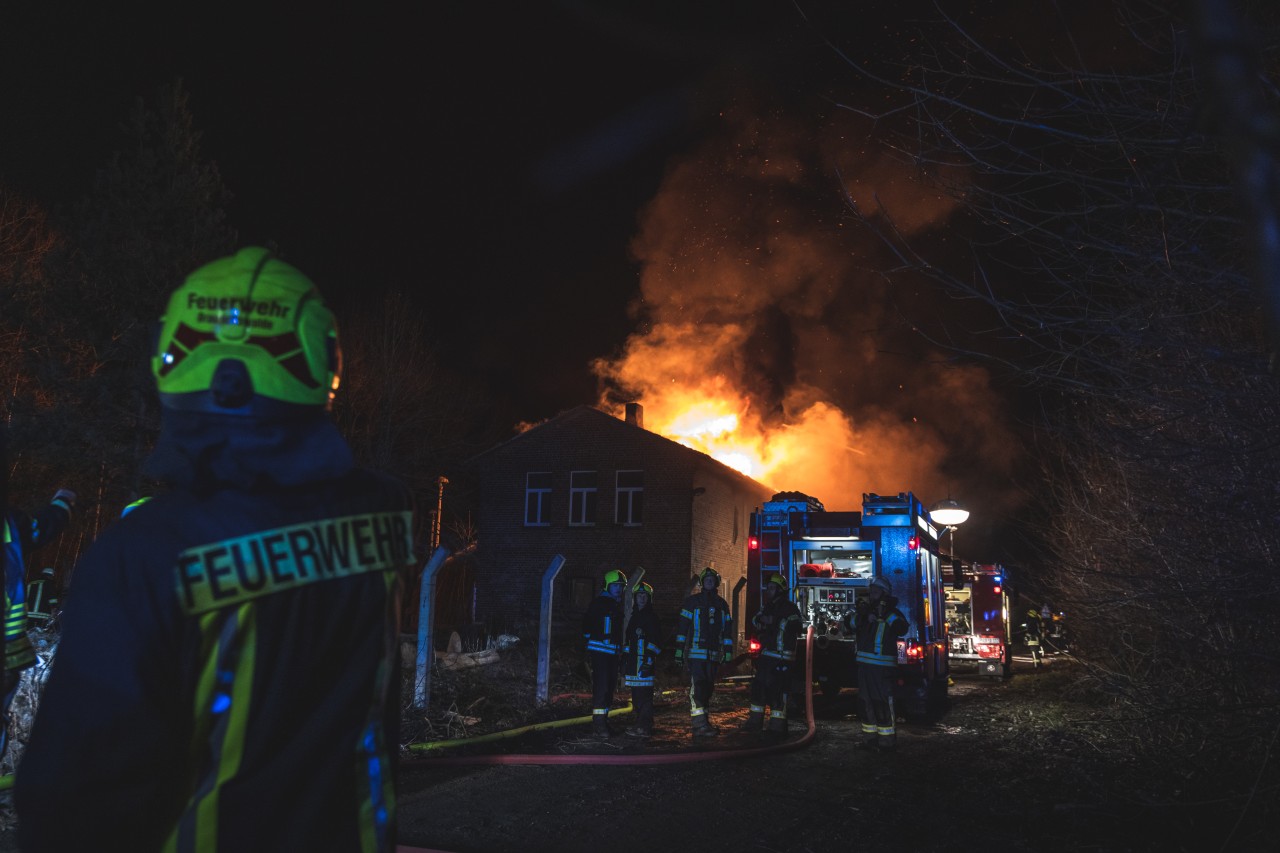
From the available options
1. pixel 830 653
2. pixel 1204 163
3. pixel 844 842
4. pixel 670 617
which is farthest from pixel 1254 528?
pixel 670 617

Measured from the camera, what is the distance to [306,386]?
5.78 feet

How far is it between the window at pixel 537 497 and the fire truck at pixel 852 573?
14.8 meters

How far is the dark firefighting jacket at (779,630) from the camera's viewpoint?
10.9 m

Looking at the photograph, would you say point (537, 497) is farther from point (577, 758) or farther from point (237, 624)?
point (237, 624)

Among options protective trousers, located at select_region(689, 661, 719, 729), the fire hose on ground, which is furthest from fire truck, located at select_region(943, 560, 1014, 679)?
the fire hose on ground

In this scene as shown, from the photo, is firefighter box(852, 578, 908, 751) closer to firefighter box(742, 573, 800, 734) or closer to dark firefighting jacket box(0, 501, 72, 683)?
firefighter box(742, 573, 800, 734)

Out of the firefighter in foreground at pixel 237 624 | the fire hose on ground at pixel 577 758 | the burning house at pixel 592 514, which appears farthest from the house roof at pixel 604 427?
the firefighter in foreground at pixel 237 624

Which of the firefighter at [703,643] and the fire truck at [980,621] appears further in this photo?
the fire truck at [980,621]

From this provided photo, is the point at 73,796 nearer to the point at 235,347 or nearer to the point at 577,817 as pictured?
the point at 235,347

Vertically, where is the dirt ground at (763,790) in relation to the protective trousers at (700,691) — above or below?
below

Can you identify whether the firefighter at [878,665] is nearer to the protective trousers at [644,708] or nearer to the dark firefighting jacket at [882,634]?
the dark firefighting jacket at [882,634]

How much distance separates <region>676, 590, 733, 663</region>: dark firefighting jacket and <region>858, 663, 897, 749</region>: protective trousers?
169 cm

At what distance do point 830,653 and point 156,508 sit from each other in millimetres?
12730

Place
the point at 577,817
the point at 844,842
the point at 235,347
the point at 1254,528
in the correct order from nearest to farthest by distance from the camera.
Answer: the point at 235,347 → the point at 1254,528 → the point at 844,842 → the point at 577,817
